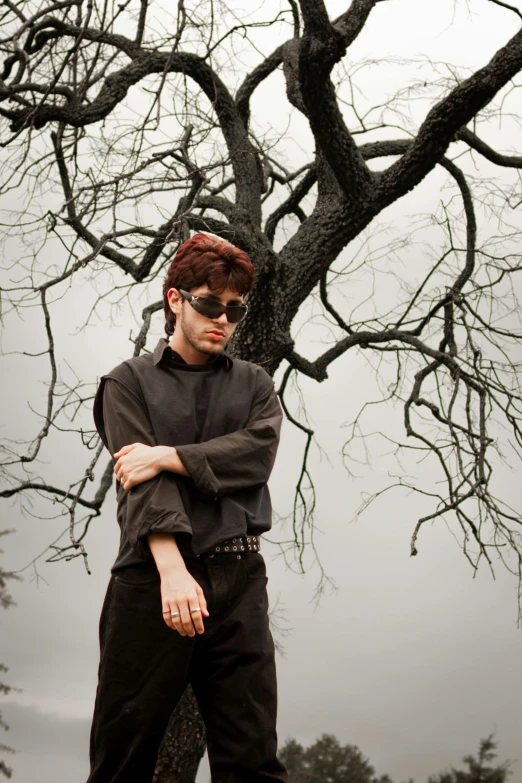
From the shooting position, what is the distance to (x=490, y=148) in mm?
5434

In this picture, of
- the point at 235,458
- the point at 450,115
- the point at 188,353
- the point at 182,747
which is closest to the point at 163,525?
the point at 235,458

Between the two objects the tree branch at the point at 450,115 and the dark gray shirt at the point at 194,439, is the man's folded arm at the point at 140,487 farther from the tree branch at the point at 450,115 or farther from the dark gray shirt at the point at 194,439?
the tree branch at the point at 450,115

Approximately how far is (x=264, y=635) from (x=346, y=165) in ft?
9.46

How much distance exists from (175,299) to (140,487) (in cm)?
56

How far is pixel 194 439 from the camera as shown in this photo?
231 centimetres

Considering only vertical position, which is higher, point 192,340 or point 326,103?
point 326,103

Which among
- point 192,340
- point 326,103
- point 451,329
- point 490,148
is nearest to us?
point 192,340

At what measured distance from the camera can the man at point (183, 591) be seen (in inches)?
84.2

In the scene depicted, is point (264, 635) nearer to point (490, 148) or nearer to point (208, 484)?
point (208, 484)

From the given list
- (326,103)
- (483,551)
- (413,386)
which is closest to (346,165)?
(326,103)

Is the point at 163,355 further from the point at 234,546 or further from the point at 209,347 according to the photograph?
the point at 234,546

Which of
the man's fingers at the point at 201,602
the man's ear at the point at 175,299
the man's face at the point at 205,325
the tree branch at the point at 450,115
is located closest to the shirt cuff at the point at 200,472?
the man's fingers at the point at 201,602

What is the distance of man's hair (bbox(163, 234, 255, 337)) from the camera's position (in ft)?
7.77

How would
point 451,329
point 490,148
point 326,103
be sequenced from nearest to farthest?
point 326,103, point 451,329, point 490,148
